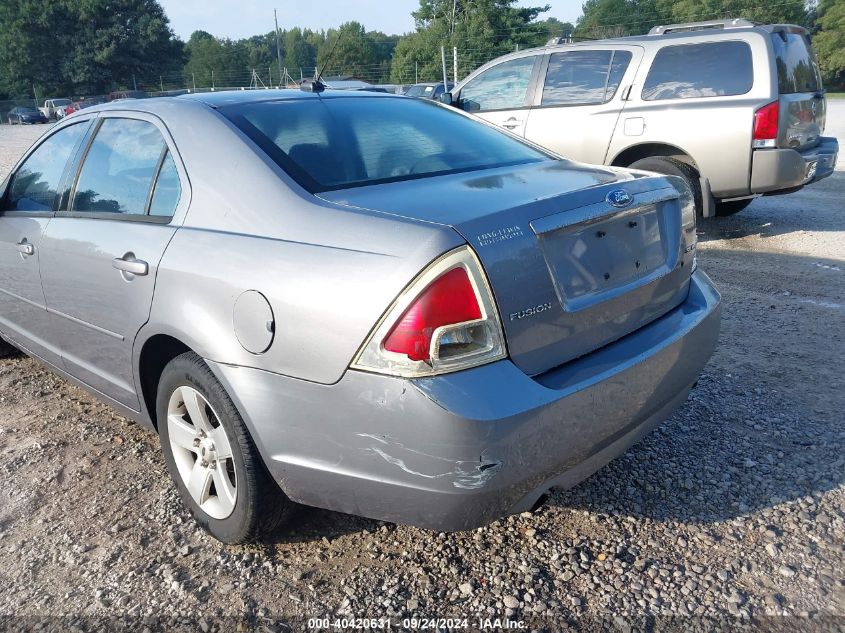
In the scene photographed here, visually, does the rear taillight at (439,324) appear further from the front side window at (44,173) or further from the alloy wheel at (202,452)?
the front side window at (44,173)

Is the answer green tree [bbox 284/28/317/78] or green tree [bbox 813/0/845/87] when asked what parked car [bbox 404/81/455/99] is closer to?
green tree [bbox 284/28/317/78]

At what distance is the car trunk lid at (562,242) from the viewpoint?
1988 mm

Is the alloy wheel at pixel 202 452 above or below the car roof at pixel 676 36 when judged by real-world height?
below

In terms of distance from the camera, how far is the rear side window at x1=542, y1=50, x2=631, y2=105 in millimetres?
7141

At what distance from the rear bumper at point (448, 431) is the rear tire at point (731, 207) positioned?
20.3 ft

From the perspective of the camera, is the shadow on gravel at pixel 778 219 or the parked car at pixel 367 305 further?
the shadow on gravel at pixel 778 219

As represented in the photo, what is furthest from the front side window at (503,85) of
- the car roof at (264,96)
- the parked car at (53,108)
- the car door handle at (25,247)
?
the parked car at (53,108)

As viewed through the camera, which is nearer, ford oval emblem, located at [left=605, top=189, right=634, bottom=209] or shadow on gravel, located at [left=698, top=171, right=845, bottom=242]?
ford oval emblem, located at [left=605, top=189, right=634, bottom=209]

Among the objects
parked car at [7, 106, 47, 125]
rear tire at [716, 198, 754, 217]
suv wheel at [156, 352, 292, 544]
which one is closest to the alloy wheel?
suv wheel at [156, 352, 292, 544]

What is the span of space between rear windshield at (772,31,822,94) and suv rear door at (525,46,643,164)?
4.20 feet

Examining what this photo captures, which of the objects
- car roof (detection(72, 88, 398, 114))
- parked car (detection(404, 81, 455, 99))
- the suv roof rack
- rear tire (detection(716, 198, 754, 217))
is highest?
the suv roof rack

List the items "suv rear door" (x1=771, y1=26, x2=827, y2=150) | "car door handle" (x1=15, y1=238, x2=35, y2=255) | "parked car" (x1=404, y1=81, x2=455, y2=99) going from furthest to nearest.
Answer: "suv rear door" (x1=771, y1=26, x2=827, y2=150) → "parked car" (x1=404, y1=81, x2=455, y2=99) → "car door handle" (x1=15, y1=238, x2=35, y2=255)

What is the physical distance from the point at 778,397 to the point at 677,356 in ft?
4.56

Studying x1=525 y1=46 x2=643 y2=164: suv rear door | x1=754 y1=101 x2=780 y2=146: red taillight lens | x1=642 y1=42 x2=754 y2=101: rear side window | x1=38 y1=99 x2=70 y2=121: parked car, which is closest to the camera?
x1=754 y1=101 x2=780 y2=146: red taillight lens
